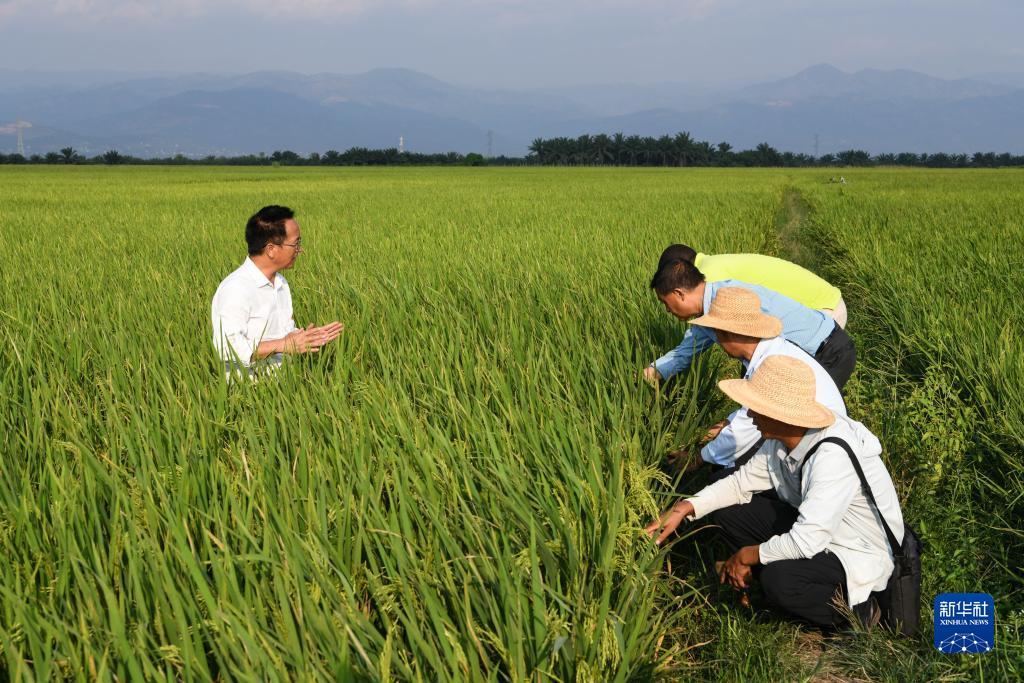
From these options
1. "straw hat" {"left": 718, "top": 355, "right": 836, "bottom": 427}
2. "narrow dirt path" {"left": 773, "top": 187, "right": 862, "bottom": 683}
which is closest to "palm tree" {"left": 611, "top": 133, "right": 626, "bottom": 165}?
"narrow dirt path" {"left": 773, "top": 187, "right": 862, "bottom": 683}

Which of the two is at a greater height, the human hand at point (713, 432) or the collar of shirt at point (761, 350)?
the collar of shirt at point (761, 350)

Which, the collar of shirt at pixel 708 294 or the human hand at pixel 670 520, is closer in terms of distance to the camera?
the human hand at pixel 670 520

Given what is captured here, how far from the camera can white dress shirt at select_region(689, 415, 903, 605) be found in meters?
1.97

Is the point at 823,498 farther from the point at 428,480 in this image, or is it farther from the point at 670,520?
the point at 428,480

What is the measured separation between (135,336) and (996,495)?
3364 millimetres

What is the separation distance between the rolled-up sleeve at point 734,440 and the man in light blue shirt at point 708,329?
0.33m

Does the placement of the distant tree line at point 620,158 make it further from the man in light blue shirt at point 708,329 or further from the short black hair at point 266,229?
the man in light blue shirt at point 708,329

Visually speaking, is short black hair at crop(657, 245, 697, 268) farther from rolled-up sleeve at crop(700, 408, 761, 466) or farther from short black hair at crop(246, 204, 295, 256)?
short black hair at crop(246, 204, 295, 256)

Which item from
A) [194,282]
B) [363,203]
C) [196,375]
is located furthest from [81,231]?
[196,375]

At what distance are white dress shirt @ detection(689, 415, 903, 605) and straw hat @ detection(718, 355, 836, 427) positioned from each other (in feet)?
0.31

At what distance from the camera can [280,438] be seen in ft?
7.28

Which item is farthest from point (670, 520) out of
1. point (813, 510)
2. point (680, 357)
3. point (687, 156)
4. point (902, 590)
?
point (687, 156)

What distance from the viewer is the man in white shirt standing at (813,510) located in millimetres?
1951

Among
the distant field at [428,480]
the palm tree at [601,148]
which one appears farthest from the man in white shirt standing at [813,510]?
Answer: the palm tree at [601,148]
